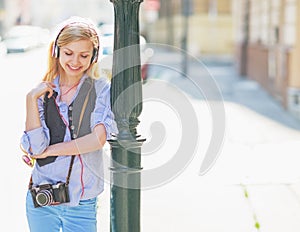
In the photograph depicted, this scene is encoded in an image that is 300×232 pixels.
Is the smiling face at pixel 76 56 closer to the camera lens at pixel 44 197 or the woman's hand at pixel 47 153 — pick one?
the woman's hand at pixel 47 153

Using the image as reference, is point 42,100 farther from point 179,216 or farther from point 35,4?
point 35,4

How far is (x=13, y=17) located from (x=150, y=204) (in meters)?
60.7

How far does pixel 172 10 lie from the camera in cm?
4259

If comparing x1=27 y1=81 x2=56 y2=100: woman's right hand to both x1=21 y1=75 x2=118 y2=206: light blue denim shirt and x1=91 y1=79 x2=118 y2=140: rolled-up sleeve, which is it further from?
x1=91 y1=79 x2=118 y2=140: rolled-up sleeve

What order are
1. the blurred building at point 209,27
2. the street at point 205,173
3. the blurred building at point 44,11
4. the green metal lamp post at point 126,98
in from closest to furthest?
the green metal lamp post at point 126,98 < the street at point 205,173 < the blurred building at point 209,27 < the blurred building at point 44,11

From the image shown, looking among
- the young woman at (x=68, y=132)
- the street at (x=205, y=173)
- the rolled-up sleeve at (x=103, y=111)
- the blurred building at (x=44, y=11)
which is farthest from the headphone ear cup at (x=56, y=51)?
the blurred building at (x=44, y=11)

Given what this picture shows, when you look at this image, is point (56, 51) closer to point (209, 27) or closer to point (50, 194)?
point (50, 194)

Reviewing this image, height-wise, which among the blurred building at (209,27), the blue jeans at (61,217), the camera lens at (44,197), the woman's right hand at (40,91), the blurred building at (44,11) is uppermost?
the blurred building at (44,11)

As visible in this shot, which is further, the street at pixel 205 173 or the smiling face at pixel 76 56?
the street at pixel 205 173

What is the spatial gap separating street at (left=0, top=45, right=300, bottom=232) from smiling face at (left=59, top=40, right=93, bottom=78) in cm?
70

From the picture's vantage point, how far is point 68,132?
127 inches

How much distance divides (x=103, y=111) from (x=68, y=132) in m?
0.20

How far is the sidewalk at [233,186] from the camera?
5.54 meters

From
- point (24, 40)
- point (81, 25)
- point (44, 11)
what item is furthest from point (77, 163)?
point (44, 11)
